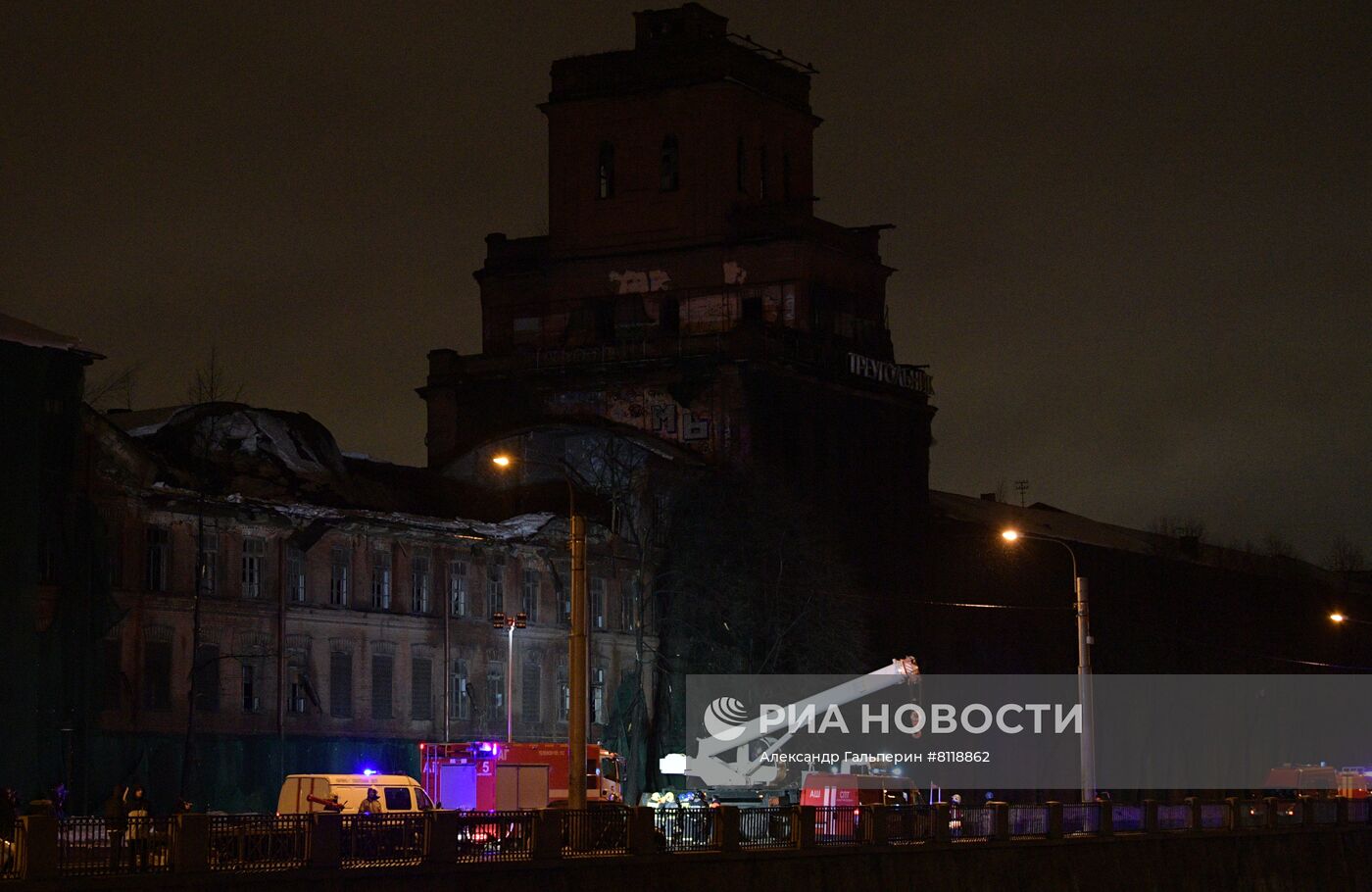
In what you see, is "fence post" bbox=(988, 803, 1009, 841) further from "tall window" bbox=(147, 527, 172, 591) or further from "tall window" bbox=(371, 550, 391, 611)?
"tall window" bbox=(371, 550, 391, 611)

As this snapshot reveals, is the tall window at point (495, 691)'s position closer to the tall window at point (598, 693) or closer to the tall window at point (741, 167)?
the tall window at point (598, 693)

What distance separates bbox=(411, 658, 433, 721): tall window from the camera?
7438 centimetres

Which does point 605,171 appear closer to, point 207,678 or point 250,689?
point 250,689

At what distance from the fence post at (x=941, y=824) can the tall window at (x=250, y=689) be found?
81.3ft

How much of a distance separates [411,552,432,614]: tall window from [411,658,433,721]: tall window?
68.1 inches

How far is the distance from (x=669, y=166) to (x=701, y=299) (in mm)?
6543

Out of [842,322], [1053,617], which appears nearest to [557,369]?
[842,322]

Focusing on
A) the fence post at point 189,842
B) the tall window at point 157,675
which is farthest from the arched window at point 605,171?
the fence post at point 189,842

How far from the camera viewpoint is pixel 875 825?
48.8 meters

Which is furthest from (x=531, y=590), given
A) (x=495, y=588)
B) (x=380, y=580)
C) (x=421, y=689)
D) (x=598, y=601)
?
(x=380, y=580)

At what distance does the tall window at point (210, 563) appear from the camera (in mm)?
67812

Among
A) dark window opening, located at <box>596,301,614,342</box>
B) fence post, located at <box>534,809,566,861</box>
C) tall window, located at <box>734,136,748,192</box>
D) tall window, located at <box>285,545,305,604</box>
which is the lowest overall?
fence post, located at <box>534,809,566,861</box>

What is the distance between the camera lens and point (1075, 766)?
10088cm

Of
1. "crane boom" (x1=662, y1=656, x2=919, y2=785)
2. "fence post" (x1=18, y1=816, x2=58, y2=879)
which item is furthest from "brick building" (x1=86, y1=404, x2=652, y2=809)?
"fence post" (x1=18, y1=816, x2=58, y2=879)
